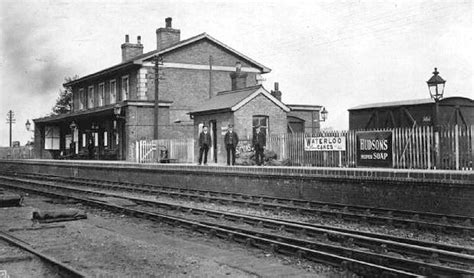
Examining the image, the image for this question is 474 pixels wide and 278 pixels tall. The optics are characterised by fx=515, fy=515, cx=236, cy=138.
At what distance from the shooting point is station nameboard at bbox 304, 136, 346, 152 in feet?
57.5

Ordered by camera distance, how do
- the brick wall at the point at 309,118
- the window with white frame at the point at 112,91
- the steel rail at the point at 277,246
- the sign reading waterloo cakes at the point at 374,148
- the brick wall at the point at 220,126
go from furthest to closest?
the window with white frame at the point at 112,91 → the brick wall at the point at 309,118 → the brick wall at the point at 220,126 → the sign reading waterloo cakes at the point at 374,148 → the steel rail at the point at 277,246

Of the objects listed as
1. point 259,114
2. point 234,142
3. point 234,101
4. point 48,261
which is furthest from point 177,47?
point 48,261

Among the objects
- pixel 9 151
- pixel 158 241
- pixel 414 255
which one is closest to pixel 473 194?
pixel 414 255

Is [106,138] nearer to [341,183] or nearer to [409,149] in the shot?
[409,149]

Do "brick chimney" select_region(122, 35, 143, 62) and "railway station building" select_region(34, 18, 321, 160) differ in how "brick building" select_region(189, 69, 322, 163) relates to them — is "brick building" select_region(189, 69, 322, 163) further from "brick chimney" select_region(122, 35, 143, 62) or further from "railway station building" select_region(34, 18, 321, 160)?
"brick chimney" select_region(122, 35, 143, 62)

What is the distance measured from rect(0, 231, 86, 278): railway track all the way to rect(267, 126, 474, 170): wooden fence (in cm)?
982

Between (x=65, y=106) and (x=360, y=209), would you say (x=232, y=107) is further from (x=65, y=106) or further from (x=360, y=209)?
(x=65, y=106)

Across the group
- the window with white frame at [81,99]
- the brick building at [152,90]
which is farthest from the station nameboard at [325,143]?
the window with white frame at [81,99]

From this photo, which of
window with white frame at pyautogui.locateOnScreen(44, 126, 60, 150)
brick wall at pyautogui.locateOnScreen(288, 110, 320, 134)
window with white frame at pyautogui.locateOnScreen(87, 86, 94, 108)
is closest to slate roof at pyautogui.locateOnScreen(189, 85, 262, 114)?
brick wall at pyautogui.locateOnScreen(288, 110, 320, 134)

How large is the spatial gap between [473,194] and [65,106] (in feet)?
280

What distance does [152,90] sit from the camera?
33.8 meters

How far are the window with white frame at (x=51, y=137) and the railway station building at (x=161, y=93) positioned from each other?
5003mm

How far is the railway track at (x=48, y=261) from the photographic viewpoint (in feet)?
22.0

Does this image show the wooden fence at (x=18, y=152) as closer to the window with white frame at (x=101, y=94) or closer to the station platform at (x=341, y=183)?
→ the window with white frame at (x=101, y=94)
